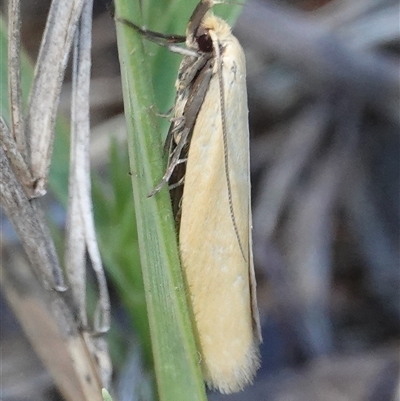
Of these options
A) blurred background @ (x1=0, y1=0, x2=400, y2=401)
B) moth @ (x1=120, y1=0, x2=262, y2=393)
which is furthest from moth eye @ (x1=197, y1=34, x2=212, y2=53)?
blurred background @ (x1=0, y1=0, x2=400, y2=401)

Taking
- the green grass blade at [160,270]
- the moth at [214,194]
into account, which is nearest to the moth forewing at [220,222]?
the moth at [214,194]

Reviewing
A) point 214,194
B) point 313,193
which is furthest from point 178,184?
point 313,193

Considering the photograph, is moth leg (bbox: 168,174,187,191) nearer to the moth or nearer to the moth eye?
the moth

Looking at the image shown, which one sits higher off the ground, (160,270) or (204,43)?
(204,43)

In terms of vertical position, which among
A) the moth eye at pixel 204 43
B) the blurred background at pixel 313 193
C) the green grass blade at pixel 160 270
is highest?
the moth eye at pixel 204 43

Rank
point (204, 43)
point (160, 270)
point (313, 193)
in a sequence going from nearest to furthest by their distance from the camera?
point (160, 270) < point (204, 43) < point (313, 193)

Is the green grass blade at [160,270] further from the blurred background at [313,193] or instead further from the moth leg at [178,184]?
the blurred background at [313,193]

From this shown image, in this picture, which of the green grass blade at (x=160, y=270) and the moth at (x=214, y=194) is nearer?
the green grass blade at (x=160, y=270)

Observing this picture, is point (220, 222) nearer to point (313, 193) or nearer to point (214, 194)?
point (214, 194)
